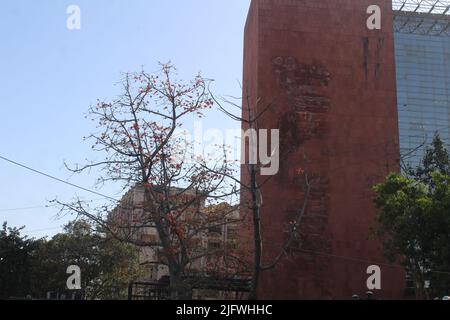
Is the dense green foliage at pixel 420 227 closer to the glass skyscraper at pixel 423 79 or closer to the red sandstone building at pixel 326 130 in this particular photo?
the red sandstone building at pixel 326 130

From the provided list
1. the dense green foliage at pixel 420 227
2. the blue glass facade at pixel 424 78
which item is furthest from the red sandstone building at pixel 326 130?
the blue glass facade at pixel 424 78

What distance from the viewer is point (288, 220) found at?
64.0 ft

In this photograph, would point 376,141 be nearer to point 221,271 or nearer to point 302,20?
point 302,20

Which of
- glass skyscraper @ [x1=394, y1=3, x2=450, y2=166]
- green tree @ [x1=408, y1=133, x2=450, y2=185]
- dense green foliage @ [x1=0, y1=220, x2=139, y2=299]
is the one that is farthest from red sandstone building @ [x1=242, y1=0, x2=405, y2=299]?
glass skyscraper @ [x1=394, y1=3, x2=450, y2=166]

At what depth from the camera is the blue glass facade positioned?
54719 mm

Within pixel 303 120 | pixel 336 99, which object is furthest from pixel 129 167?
pixel 336 99

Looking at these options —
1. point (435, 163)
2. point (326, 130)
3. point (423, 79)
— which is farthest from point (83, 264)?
point (423, 79)

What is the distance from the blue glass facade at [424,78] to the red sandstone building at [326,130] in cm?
3441

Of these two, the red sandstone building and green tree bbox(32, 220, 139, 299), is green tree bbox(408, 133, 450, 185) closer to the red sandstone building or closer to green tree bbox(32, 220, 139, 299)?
the red sandstone building

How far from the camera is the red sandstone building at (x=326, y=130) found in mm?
19391

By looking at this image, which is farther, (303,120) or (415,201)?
(303,120)
